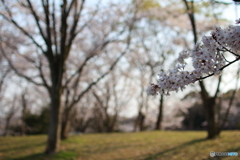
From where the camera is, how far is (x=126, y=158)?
6145 mm

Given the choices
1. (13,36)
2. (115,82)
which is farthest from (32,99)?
(13,36)

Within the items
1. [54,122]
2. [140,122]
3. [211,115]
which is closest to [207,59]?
[54,122]

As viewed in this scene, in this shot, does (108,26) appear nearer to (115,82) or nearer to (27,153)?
(27,153)

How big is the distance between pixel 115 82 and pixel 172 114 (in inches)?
288

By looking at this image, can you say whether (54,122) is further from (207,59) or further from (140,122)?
(140,122)

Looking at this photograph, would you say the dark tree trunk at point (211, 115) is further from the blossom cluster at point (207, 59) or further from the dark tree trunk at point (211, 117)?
the blossom cluster at point (207, 59)

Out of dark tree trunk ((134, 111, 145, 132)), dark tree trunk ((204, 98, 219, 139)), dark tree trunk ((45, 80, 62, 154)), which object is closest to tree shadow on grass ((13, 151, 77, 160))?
dark tree trunk ((45, 80, 62, 154))

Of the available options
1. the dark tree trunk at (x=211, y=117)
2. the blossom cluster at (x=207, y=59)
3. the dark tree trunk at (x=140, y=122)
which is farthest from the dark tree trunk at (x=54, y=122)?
the dark tree trunk at (x=140, y=122)

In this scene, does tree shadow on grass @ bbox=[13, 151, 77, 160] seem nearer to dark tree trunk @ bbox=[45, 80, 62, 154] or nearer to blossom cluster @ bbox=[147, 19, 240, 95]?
dark tree trunk @ bbox=[45, 80, 62, 154]

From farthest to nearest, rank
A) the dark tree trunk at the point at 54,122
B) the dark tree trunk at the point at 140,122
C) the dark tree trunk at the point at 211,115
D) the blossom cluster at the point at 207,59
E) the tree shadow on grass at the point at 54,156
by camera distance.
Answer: the dark tree trunk at the point at 140,122, the dark tree trunk at the point at 211,115, the dark tree trunk at the point at 54,122, the tree shadow on grass at the point at 54,156, the blossom cluster at the point at 207,59

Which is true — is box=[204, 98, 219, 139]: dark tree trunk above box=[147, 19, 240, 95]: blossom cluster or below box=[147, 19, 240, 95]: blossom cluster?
below

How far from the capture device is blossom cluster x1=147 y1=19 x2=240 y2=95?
6.11 ft

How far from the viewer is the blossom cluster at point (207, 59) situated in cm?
186

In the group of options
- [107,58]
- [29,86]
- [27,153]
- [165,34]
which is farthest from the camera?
[29,86]
